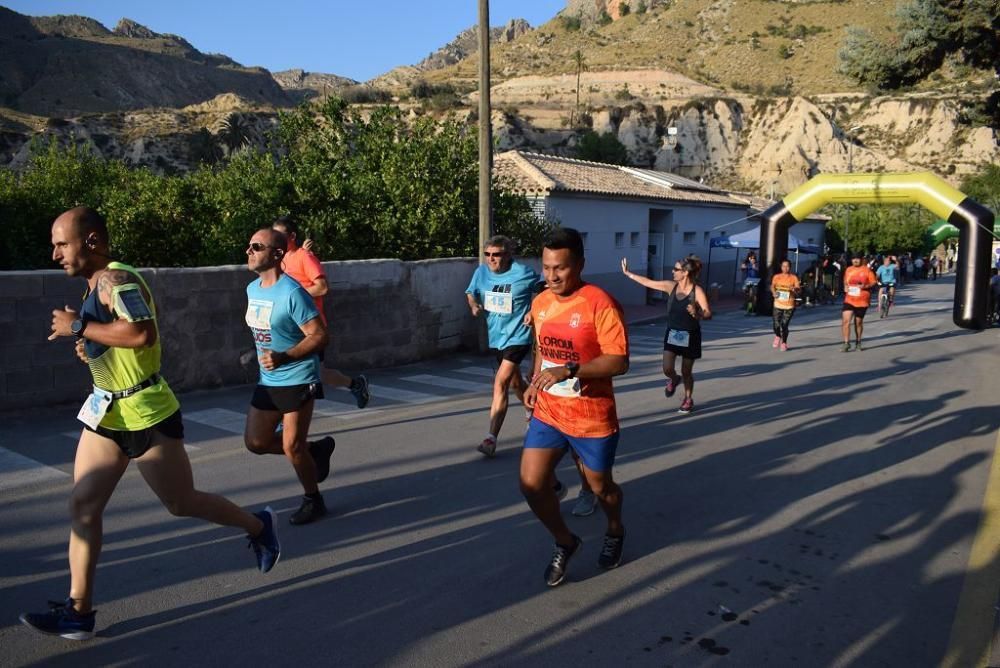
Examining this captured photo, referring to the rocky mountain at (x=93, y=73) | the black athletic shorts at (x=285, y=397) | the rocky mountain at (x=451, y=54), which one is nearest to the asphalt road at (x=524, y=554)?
the black athletic shorts at (x=285, y=397)

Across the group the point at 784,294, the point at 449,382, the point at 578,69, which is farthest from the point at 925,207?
the point at 578,69

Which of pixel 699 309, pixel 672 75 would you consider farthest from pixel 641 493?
pixel 672 75

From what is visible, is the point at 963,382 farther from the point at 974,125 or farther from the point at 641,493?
the point at 641,493

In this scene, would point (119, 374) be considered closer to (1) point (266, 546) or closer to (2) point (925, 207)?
(1) point (266, 546)

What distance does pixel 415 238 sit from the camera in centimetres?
1531

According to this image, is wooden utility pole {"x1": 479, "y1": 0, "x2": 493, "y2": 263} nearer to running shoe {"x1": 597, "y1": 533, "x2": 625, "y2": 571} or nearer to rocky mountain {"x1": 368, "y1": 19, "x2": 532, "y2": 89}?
running shoe {"x1": 597, "y1": 533, "x2": 625, "y2": 571}

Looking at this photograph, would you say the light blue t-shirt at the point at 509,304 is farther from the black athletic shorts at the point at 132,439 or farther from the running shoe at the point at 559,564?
the black athletic shorts at the point at 132,439

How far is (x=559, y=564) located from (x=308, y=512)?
1790 mm

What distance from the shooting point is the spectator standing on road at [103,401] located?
3426mm

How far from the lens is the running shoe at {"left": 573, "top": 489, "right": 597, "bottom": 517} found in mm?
5457

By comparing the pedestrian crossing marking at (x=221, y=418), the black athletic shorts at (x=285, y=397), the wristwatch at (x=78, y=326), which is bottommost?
the pedestrian crossing marking at (x=221, y=418)

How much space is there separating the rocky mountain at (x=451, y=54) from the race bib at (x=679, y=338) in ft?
379

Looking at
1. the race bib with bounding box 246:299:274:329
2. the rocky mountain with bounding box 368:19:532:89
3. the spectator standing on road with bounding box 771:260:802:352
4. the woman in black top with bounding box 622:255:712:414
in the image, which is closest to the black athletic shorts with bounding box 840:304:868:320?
the spectator standing on road with bounding box 771:260:802:352

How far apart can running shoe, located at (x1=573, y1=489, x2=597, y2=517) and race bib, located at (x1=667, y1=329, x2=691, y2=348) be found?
3965 millimetres
